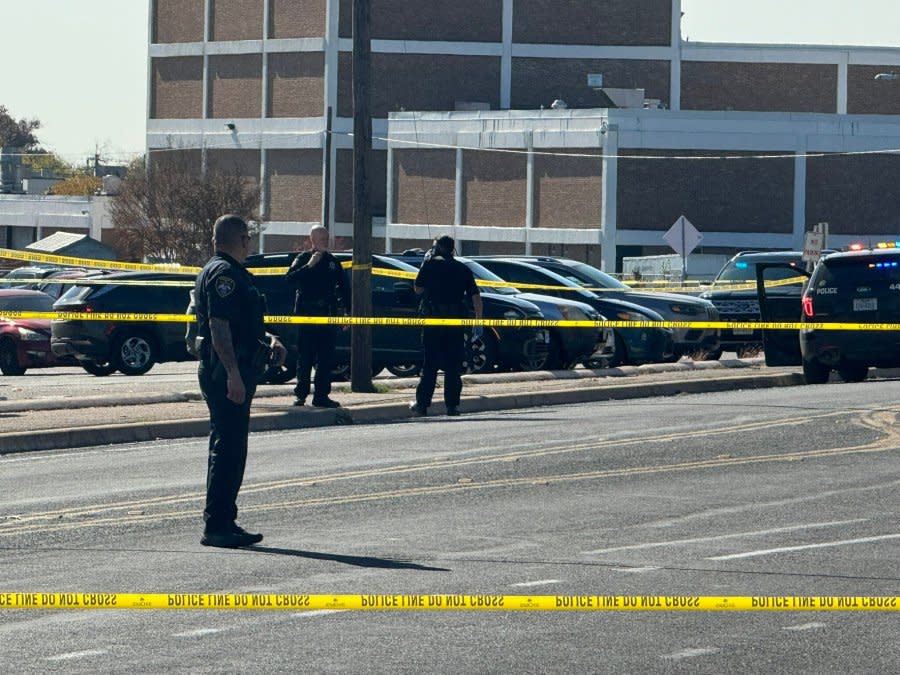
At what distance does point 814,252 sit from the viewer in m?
34.6

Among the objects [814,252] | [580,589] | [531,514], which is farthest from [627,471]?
[814,252]

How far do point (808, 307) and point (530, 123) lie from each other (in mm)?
53592

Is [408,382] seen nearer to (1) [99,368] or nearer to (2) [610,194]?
(1) [99,368]

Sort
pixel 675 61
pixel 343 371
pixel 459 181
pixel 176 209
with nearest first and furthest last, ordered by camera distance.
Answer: pixel 343 371 → pixel 176 209 → pixel 459 181 → pixel 675 61

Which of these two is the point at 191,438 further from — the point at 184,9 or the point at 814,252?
the point at 184,9

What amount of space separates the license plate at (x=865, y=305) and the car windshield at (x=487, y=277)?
5455 millimetres

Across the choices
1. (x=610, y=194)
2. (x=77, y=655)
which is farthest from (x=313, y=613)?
(x=610, y=194)

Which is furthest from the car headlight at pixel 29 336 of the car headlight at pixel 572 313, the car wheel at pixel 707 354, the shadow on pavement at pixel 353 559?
the shadow on pavement at pixel 353 559

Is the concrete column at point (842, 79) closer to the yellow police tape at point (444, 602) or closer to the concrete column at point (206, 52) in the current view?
the concrete column at point (206, 52)

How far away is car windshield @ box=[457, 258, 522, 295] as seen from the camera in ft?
83.7

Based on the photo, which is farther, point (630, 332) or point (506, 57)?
point (506, 57)

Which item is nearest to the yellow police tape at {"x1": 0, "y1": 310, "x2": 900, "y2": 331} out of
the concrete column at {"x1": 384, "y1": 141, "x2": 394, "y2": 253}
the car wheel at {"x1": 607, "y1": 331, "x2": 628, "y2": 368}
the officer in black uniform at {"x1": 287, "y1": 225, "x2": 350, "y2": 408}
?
the officer in black uniform at {"x1": 287, "y1": 225, "x2": 350, "y2": 408}

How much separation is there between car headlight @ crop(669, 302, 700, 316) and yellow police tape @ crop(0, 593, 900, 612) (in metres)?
19.3

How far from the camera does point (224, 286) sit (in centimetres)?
995
